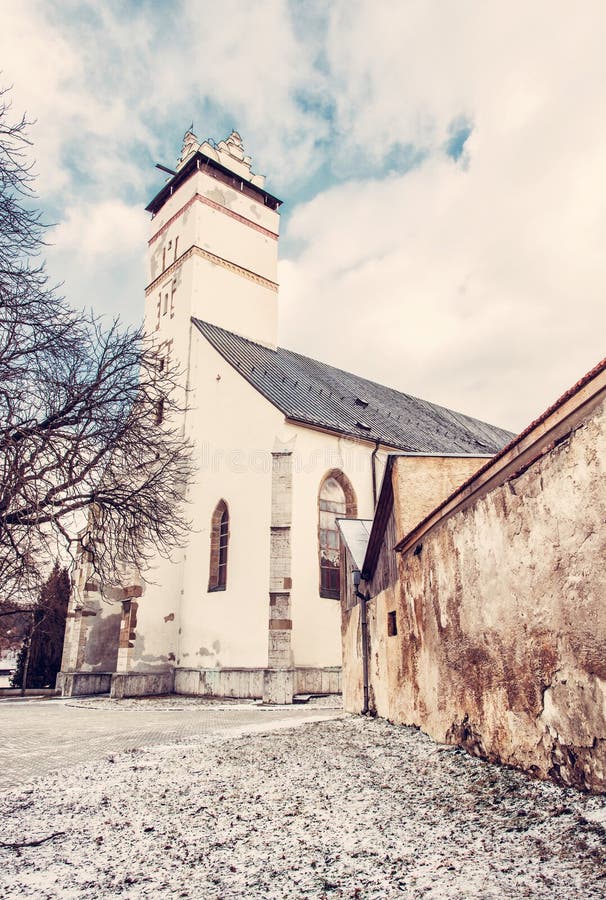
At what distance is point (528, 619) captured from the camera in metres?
3.49

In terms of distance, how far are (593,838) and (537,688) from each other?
3.20 ft

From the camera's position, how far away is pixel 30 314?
6.68 metres

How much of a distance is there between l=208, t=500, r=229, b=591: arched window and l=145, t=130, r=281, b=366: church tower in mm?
5949

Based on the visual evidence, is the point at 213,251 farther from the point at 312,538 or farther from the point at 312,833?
the point at 312,833

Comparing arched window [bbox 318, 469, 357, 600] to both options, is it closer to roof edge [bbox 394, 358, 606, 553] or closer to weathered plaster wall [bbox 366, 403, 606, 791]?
weathered plaster wall [bbox 366, 403, 606, 791]

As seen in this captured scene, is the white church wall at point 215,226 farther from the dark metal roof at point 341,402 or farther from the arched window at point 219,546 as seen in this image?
the arched window at point 219,546

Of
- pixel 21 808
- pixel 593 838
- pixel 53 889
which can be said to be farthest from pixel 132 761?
pixel 593 838

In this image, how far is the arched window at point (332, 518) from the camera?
48.5 feet

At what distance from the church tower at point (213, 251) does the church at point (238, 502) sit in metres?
0.08

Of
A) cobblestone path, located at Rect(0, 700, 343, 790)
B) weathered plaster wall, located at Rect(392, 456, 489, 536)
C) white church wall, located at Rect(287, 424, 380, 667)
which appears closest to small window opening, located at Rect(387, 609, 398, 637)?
weathered plaster wall, located at Rect(392, 456, 489, 536)

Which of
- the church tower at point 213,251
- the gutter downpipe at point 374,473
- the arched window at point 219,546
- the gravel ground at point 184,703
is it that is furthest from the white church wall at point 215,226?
the gravel ground at point 184,703

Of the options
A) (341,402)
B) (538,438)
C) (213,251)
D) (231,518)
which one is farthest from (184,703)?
(213,251)

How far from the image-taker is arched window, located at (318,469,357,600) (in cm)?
1480

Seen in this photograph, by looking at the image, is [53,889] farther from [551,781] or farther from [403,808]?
[551,781]
